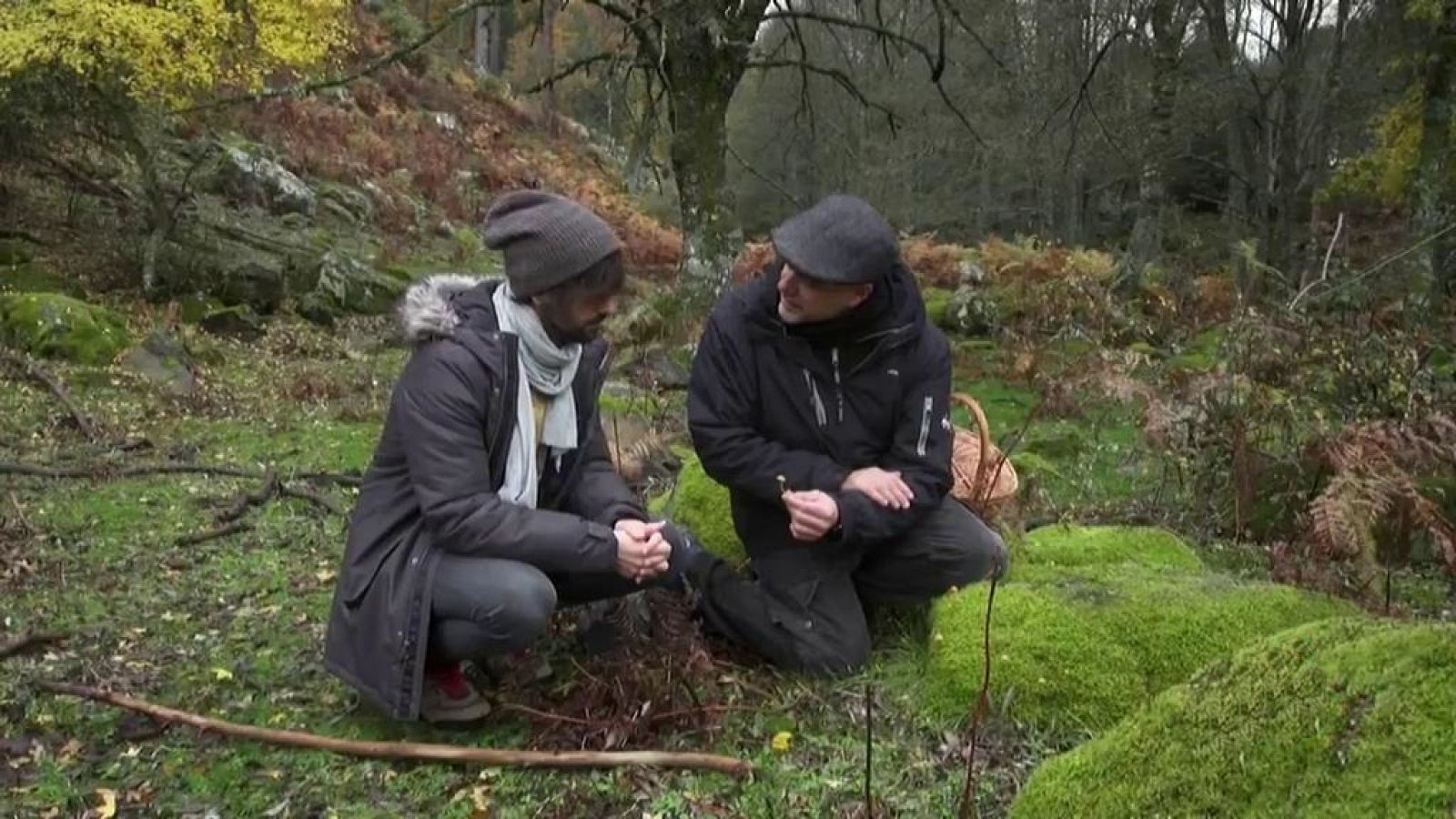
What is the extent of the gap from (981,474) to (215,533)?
3.45 m

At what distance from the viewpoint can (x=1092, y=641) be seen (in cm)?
348

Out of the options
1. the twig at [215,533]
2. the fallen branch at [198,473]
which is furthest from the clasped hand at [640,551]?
the fallen branch at [198,473]

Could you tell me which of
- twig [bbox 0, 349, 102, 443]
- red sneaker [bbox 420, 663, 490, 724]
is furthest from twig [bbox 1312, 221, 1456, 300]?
twig [bbox 0, 349, 102, 443]

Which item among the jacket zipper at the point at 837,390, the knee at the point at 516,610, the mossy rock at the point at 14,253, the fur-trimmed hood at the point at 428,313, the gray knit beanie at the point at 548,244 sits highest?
the gray knit beanie at the point at 548,244

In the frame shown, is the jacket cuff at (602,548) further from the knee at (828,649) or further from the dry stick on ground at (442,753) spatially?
the knee at (828,649)

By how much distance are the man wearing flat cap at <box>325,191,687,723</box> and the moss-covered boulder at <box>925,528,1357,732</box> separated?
0.88m

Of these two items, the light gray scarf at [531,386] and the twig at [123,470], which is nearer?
the light gray scarf at [531,386]

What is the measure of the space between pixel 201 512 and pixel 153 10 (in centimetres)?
765

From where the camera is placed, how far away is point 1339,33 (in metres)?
19.3

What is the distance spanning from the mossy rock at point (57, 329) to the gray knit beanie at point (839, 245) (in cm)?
798

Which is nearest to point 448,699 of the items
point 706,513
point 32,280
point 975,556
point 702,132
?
point 706,513

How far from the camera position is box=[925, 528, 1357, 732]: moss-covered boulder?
3365mm

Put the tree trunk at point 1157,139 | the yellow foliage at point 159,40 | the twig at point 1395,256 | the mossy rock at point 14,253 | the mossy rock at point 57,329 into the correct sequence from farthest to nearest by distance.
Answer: the tree trunk at point 1157,139
the mossy rock at point 14,253
the yellow foliage at point 159,40
the mossy rock at point 57,329
the twig at point 1395,256

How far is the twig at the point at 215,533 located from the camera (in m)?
5.57
